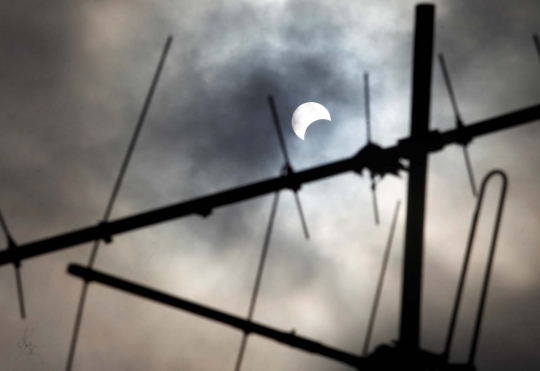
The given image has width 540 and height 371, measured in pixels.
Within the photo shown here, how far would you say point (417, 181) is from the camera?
1155 centimetres

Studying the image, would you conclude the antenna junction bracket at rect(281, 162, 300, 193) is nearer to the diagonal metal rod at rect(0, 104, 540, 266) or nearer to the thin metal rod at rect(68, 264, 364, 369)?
the diagonal metal rod at rect(0, 104, 540, 266)

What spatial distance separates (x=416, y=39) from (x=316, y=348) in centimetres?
549

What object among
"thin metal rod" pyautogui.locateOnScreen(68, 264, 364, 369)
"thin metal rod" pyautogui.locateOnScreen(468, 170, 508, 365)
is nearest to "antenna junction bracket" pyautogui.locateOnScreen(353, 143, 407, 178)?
"thin metal rod" pyautogui.locateOnScreen(468, 170, 508, 365)

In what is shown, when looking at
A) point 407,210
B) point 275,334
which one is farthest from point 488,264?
point 275,334

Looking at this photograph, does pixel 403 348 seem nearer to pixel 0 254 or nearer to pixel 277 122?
pixel 277 122

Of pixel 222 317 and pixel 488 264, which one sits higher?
pixel 488 264

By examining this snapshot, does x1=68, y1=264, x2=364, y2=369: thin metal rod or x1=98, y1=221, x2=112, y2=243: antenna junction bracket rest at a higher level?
x1=98, y1=221, x2=112, y2=243: antenna junction bracket

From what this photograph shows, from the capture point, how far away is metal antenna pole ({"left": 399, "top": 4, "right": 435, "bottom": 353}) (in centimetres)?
1117

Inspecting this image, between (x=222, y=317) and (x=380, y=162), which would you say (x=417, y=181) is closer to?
(x=380, y=162)

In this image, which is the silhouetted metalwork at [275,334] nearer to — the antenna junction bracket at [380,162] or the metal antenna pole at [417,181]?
the metal antenna pole at [417,181]

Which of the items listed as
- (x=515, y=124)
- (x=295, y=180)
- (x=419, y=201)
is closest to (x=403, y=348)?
(x=419, y=201)

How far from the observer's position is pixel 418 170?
11.7 metres

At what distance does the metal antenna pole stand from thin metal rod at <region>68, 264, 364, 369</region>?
100 centimetres

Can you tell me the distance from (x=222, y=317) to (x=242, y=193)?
213 centimetres
